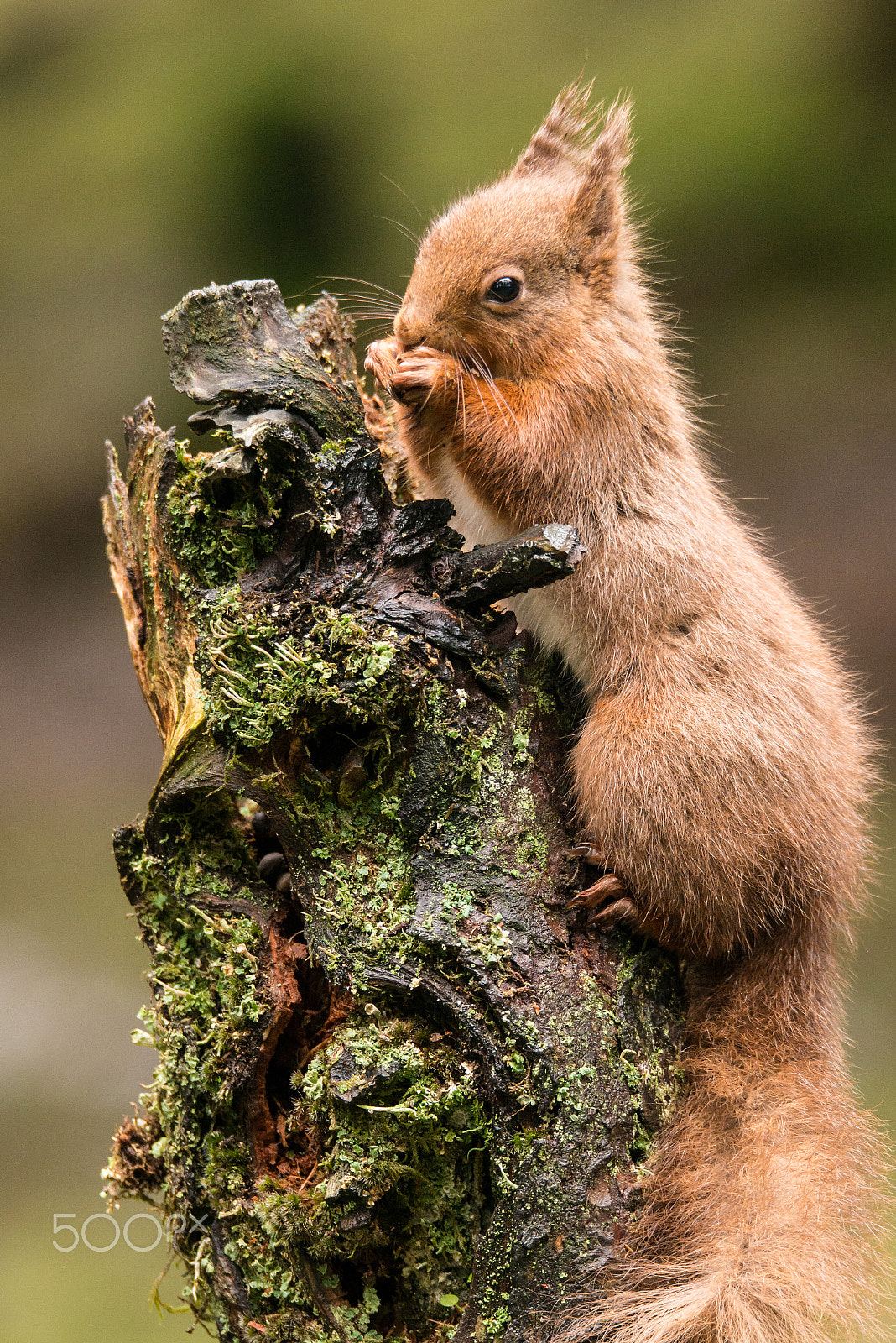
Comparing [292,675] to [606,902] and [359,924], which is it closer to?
[359,924]

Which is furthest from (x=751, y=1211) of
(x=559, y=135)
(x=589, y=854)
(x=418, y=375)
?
(x=559, y=135)

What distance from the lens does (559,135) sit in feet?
10.2

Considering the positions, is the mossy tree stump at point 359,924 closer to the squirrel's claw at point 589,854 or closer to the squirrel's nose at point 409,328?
the squirrel's claw at point 589,854

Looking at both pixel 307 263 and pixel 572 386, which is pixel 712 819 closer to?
pixel 572 386

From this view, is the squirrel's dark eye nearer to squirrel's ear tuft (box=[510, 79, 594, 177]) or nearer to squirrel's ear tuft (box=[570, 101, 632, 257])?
squirrel's ear tuft (box=[570, 101, 632, 257])

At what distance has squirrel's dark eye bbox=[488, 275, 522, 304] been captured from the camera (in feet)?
8.88

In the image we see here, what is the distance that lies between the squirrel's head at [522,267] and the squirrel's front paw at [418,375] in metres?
0.08

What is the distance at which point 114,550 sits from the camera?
2.99 meters

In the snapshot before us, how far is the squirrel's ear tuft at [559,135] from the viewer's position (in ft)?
10.2

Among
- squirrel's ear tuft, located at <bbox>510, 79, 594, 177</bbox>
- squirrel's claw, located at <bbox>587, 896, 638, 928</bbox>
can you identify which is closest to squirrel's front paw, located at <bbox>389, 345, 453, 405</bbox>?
squirrel's ear tuft, located at <bbox>510, 79, 594, 177</bbox>

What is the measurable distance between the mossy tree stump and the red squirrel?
13cm

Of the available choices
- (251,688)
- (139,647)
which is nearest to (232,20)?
(139,647)

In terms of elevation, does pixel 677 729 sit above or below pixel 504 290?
below

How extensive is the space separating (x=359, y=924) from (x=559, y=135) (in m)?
2.31
